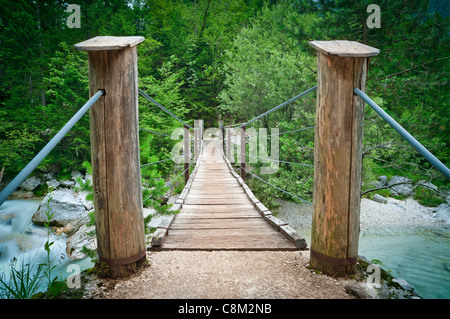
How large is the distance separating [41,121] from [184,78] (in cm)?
984

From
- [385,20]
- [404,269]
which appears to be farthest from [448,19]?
[404,269]

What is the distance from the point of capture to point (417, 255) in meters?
7.77

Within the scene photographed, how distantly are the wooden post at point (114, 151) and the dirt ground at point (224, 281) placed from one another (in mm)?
123

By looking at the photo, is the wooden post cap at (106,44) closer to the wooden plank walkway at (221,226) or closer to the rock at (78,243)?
the wooden plank walkway at (221,226)

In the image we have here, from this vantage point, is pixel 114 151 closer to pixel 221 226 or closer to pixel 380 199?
pixel 221 226

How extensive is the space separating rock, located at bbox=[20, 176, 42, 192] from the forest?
0.81m

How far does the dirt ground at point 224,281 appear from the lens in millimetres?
1184

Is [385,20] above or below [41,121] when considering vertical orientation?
above

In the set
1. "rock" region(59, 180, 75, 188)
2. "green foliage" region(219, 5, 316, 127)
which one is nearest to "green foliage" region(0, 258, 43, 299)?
"green foliage" region(219, 5, 316, 127)

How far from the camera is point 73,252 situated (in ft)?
21.0

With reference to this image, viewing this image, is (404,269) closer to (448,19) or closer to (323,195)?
(448,19)

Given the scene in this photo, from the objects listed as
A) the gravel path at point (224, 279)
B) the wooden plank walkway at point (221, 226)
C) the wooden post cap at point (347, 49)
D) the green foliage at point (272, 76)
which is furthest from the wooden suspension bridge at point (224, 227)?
the green foliage at point (272, 76)

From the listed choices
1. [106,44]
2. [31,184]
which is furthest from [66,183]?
[106,44]

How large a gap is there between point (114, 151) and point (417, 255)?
9.52 m
